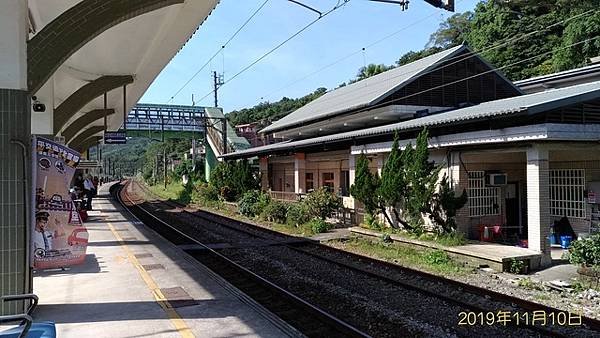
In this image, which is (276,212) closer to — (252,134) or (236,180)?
(236,180)

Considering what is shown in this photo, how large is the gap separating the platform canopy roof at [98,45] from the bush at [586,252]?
8.00 meters

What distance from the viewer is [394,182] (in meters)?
13.8

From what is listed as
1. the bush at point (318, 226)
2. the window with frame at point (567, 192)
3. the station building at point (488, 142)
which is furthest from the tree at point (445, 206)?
the bush at point (318, 226)

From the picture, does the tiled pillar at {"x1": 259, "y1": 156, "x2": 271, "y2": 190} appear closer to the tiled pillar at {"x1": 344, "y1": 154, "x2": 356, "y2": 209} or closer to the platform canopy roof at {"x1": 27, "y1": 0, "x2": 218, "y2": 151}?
the tiled pillar at {"x1": 344, "y1": 154, "x2": 356, "y2": 209}

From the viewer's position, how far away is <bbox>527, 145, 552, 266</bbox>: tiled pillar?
34.5 ft

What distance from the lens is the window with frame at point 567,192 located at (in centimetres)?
1255

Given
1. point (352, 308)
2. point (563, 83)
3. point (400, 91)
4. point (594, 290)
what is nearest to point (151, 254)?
point (352, 308)

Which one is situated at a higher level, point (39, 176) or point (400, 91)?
point (400, 91)

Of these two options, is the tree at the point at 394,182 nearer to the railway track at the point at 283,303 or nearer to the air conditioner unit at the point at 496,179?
the air conditioner unit at the point at 496,179

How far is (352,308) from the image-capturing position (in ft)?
24.3

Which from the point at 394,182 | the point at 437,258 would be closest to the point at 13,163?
the point at 437,258

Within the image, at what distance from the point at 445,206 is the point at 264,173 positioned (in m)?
17.0

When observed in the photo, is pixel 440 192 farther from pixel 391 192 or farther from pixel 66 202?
pixel 66 202

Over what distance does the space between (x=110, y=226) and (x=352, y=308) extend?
13.2 m
